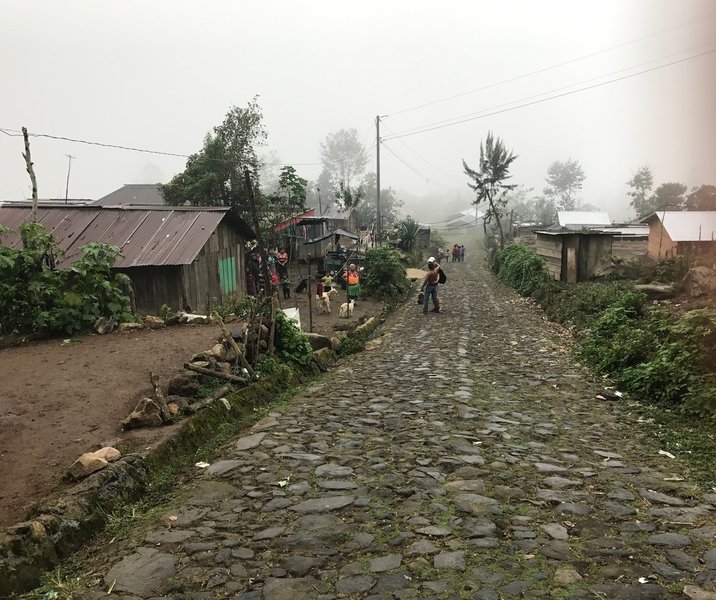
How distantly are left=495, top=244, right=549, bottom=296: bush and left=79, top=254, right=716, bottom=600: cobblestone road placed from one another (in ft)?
48.7

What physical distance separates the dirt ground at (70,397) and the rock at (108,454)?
0.33 m

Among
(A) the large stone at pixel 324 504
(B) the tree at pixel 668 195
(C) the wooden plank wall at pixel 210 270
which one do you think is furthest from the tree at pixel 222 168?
(B) the tree at pixel 668 195

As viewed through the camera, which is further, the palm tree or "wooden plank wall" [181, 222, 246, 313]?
the palm tree

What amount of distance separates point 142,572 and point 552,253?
2067 cm

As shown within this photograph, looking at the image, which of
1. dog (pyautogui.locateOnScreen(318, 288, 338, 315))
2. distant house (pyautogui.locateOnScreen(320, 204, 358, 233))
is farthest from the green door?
distant house (pyautogui.locateOnScreen(320, 204, 358, 233))

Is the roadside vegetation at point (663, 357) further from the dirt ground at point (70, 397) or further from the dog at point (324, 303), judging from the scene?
the dog at point (324, 303)

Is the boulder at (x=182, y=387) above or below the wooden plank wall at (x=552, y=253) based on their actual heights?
below

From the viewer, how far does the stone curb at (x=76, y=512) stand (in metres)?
3.26

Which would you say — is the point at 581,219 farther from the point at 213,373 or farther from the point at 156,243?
the point at 213,373

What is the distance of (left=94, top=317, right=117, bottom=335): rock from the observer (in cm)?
1038

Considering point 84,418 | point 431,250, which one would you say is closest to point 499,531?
point 84,418

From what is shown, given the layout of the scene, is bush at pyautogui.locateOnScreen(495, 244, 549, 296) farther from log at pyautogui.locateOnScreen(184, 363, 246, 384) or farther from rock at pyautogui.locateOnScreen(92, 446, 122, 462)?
rock at pyautogui.locateOnScreen(92, 446, 122, 462)

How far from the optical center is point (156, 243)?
15.4 metres

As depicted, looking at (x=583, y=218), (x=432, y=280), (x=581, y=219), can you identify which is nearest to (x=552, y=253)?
(x=432, y=280)
